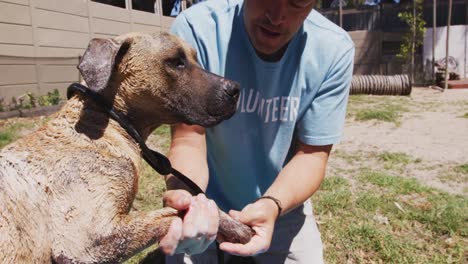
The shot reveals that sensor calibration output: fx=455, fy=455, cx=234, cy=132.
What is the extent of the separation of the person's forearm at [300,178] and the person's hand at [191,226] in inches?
27.0

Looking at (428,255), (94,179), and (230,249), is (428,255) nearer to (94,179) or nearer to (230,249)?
(230,249)

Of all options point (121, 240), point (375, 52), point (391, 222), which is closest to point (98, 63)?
point (121, 240)

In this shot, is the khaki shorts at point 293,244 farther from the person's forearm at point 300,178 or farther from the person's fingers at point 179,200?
the person's fingers at point 179,200

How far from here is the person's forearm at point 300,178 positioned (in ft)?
7.51

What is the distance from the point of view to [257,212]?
1.97m

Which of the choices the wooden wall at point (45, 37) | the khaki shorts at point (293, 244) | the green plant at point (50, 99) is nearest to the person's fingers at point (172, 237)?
the khaki shorts at point (293, 244)

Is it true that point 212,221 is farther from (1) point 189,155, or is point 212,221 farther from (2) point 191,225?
(1) point 189,155

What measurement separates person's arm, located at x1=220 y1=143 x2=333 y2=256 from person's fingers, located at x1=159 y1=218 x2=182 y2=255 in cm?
27

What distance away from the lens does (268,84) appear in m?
2.48

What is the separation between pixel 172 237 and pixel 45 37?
10415 mm

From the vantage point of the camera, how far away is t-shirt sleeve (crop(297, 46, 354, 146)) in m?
2.55

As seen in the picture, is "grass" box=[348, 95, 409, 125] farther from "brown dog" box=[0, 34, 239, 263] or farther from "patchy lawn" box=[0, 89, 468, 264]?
"brown dog" box=[0, 34, 239, 263]

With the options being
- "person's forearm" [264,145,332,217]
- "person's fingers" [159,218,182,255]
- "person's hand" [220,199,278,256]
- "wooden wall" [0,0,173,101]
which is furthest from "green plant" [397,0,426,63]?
"person's fingers" [159,218,182,255]

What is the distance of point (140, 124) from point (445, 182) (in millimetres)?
3830
